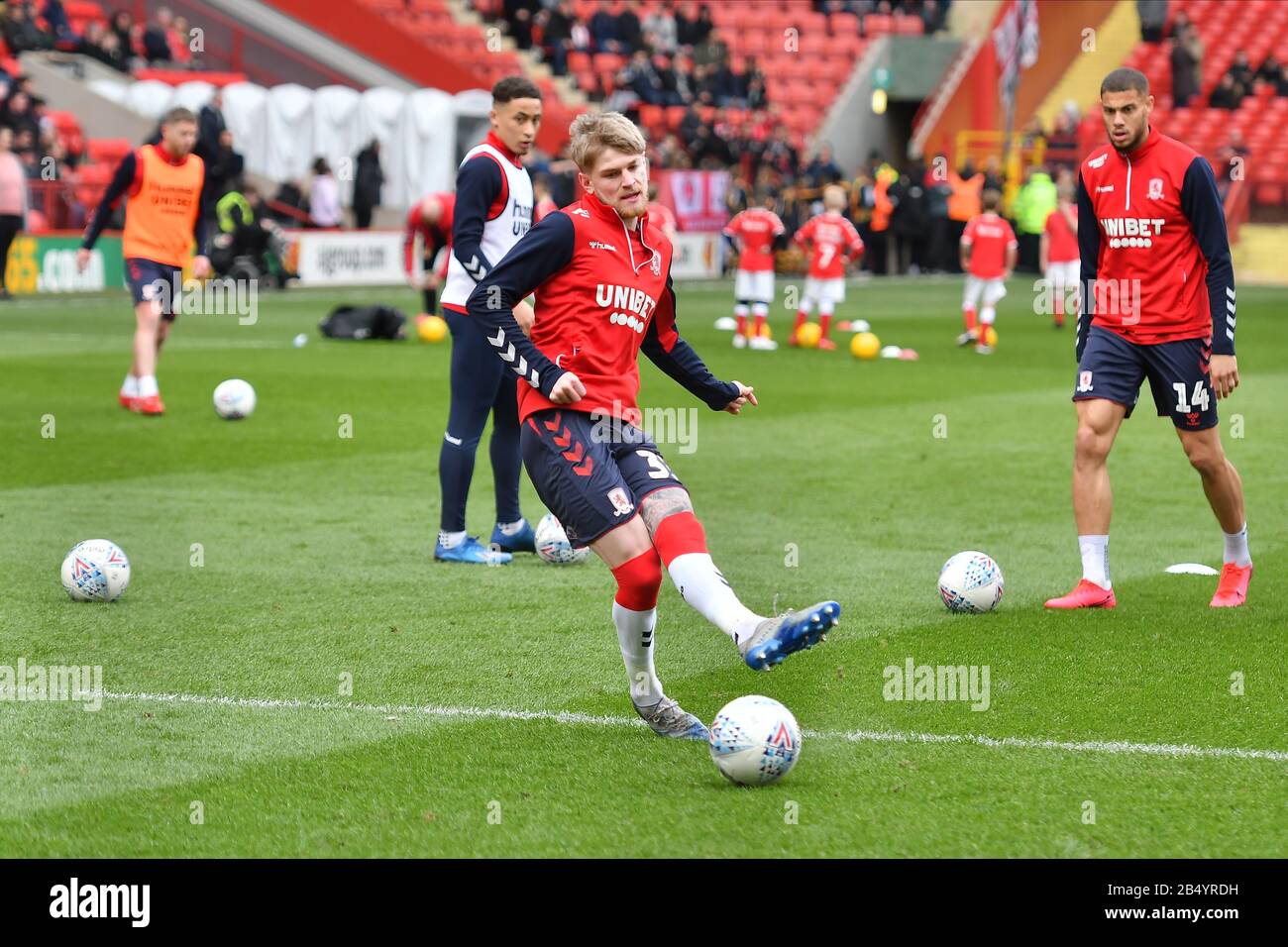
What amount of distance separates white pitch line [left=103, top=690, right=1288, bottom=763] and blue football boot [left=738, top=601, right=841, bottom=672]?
0.74 m

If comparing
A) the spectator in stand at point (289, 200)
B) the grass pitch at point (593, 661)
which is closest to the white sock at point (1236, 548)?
the grass pitch at point (593, 661)

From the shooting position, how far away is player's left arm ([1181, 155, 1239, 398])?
8.02 metres

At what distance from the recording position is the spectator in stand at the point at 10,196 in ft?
88.7

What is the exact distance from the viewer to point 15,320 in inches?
962

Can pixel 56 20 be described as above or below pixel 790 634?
below

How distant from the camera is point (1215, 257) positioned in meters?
8.13

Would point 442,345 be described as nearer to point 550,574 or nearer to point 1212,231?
point 550,574

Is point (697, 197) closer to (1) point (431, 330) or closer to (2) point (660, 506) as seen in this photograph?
(1) point (431, 330)

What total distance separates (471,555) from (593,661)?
2.24 m

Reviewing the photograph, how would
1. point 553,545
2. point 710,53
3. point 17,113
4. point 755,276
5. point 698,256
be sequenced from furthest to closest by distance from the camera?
point 710,53 → point 698,256 → point 17,113 → point 755,276 → point 553,545

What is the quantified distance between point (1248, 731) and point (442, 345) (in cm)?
1748

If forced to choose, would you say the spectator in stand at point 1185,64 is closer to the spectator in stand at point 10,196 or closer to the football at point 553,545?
the spectator in stand at point 10,196

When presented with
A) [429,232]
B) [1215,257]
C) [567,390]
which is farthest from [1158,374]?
[429,232]
